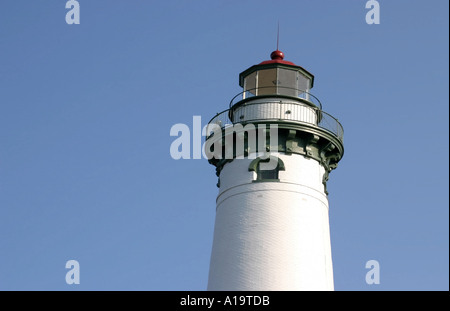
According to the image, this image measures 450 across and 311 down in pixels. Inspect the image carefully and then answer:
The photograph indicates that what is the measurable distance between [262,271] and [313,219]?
2.83 metres

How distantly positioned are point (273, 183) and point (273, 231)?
71.9 inches

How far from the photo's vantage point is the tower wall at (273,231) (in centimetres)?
2736

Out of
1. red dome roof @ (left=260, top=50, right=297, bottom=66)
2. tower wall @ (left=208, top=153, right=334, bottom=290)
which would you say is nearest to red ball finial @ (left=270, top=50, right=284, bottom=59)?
red dome roof @ (left=260, top=50, right=297, bottom=66)

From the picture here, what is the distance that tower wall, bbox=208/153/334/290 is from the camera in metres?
27.4

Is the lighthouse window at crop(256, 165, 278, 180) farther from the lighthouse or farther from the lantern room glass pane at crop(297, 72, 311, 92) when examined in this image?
the lantern room glass pane at crop(297, 72, 311, 92)

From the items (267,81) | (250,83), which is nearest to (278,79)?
(267,81)

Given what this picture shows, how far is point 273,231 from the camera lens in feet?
91.7

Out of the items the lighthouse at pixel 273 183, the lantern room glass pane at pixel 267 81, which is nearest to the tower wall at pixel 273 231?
the lighthouse at pixel 273 183

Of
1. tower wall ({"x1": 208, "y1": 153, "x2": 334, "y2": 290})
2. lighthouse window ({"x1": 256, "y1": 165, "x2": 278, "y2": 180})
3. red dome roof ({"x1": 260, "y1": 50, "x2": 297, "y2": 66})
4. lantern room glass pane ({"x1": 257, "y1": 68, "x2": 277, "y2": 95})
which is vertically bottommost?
tower wall ({"x1": 208, "y1": 153, "x2": 334, "y2": 290})

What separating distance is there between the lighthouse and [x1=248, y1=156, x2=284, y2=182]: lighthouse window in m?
0.04
